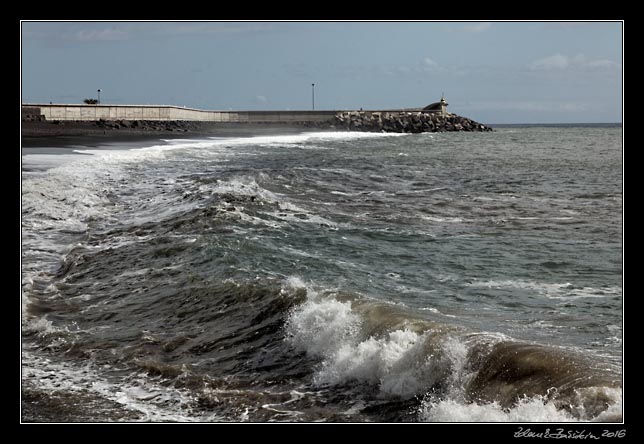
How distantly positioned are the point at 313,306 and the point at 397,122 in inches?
3508

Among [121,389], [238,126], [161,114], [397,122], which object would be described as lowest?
[121,389]

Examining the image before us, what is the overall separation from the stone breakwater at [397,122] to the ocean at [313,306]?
74.7m

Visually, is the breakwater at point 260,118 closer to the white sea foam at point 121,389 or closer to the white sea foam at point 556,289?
the white sea foam at point 556,289

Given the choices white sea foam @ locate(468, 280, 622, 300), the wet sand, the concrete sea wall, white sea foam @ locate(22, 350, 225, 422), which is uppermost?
the concrete sea wall

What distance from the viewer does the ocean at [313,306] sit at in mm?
7914

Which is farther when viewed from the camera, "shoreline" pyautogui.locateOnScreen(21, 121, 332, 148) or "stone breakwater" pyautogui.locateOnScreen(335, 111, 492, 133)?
"stone breakwater" pyautogui.locateOnScreen(335, 111, 492, 133)

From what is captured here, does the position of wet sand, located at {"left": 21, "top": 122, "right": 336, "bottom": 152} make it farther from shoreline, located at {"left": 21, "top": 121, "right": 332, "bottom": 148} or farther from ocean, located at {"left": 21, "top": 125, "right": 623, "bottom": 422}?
ocean, located at {"left": 21, "top": 125, "right": 623, "bottom": 422}

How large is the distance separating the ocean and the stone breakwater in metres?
74.7

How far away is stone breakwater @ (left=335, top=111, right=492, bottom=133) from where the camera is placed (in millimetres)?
97688

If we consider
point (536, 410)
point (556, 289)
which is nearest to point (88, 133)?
point (556, 289)

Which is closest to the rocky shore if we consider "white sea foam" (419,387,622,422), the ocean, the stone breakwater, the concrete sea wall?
the stone breakwater

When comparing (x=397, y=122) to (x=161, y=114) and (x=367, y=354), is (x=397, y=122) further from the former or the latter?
(x=367, y=354)

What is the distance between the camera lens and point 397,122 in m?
98.3
